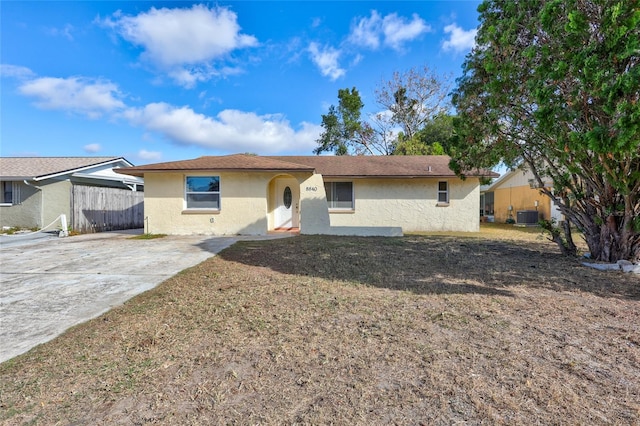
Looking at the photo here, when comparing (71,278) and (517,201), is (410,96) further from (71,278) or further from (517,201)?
(71,278)

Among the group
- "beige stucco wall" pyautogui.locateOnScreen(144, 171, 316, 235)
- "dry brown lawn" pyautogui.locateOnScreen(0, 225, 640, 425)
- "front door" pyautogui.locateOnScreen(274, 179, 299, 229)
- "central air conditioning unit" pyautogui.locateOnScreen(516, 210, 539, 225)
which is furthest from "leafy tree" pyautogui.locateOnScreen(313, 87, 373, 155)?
"dry brown lawn" pyautogui.locateOnScreen(0, 225, 640, 425)

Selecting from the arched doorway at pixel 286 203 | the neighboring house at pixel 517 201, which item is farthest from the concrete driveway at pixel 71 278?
the neighboring house at pixel 517 201

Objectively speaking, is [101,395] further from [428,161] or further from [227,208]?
[428,161]

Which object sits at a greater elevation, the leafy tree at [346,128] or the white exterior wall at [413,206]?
the leafy tree at [346,128]

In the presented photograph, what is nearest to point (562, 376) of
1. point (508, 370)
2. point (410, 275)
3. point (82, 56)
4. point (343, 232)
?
point (508, 370)

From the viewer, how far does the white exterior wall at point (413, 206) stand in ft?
52.0

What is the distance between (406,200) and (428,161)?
2976 millimetres

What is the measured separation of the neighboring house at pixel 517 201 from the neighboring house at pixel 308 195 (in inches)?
200

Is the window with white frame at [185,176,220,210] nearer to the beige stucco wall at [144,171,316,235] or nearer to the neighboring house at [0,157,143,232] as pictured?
the beige stucco wall at [144,171,316,235]

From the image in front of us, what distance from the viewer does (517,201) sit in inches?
861

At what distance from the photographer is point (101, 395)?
8.25 feet

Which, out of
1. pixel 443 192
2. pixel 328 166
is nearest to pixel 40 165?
pixel 328 166

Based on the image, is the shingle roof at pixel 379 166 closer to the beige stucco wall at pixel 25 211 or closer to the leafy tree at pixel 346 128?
the beige stucco wall at pixel 25 211

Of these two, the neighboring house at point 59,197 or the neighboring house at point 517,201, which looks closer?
the neighboring house at point 59,197
